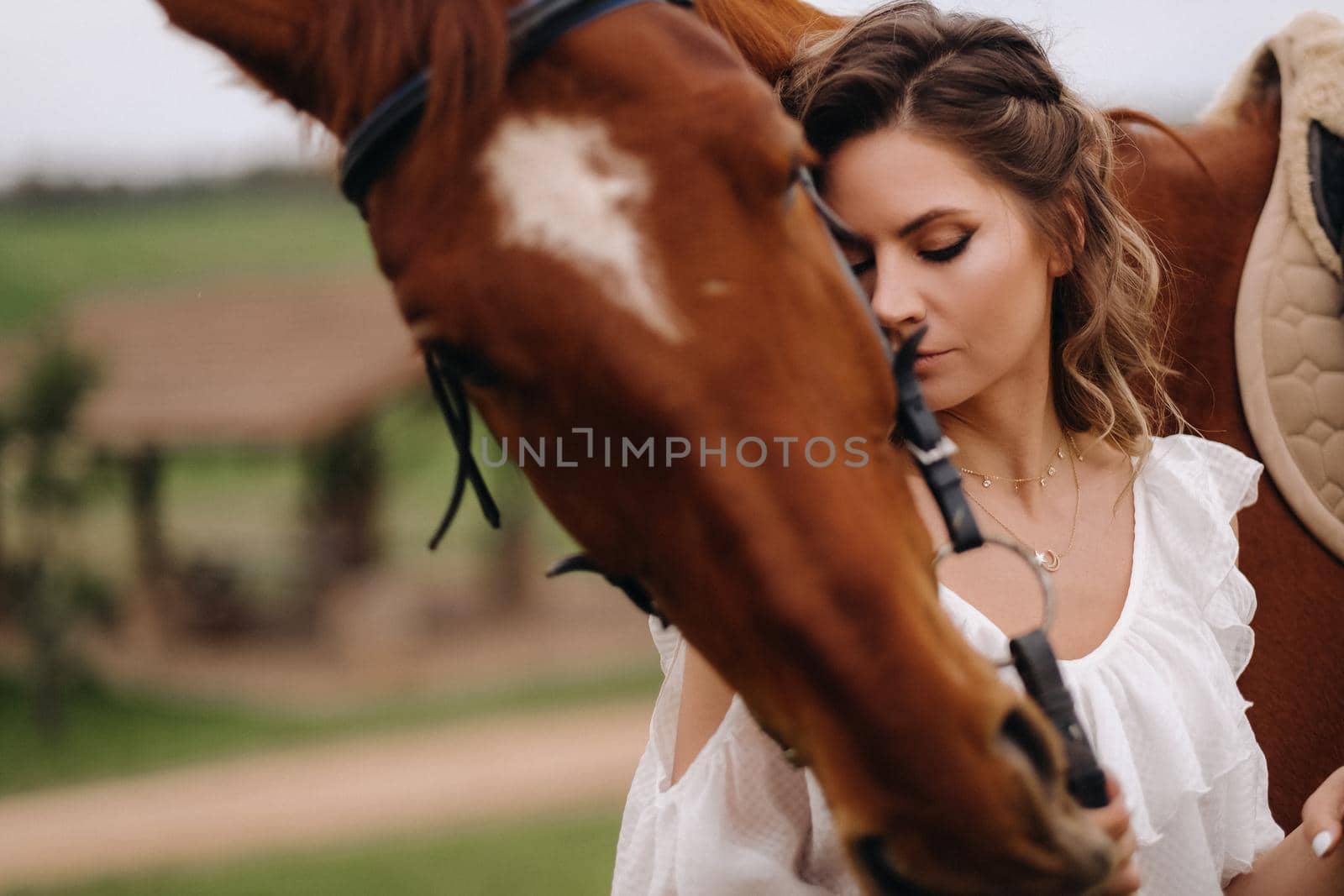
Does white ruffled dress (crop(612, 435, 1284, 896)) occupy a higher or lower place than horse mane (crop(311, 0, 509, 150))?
lower

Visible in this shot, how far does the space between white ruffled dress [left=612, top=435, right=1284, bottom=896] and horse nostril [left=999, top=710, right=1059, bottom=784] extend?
31 cm

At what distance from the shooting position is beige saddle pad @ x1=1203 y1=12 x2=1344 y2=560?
185 centimetres

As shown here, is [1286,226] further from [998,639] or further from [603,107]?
[603,107]

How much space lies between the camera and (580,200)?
1015 mm

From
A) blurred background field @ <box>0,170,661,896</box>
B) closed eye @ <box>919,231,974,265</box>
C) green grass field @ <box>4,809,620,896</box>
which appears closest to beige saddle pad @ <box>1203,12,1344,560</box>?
closed eye @ <box>919,231,974,265</box>

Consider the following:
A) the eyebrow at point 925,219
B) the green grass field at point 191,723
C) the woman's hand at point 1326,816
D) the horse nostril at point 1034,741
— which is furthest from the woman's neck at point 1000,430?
the green grass field at point 191,723

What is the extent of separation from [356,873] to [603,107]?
23.6 feet

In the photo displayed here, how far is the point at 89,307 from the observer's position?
598 inches

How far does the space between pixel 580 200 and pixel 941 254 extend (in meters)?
0.61

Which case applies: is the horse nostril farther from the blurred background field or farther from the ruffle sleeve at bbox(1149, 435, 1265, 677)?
the blurred background field

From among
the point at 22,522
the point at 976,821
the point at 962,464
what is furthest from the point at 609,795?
the point at 976,821

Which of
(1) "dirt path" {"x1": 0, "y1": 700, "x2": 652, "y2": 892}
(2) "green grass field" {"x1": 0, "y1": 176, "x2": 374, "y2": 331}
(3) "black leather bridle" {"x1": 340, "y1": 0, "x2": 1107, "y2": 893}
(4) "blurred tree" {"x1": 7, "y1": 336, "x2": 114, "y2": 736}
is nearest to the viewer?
(3) "black leather bridle" {"x1": 340, "y1": 0, "x2": 1107, "y2": 893}

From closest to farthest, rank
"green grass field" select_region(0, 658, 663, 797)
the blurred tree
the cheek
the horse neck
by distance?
the cheek → the horse neck → "green grass field" select_region(0, 658, 663, 797) → the blurred tree

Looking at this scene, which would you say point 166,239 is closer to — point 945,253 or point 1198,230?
point 1198,230
